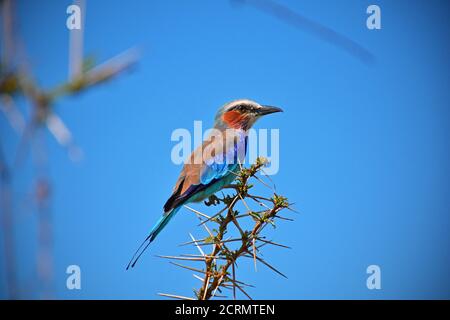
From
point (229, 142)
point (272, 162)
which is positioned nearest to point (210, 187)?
point (229, 142)

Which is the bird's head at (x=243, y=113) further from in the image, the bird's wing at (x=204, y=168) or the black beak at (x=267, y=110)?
the bird's wing at (x=204, y=168)

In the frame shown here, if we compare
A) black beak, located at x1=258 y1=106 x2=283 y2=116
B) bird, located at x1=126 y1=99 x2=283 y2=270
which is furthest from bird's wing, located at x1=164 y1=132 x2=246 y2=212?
black beak, located at x1=258 y1=106 x2=283 y2=116

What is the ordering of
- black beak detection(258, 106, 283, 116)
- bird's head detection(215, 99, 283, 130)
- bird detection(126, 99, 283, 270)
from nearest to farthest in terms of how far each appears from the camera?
bird detection(126, 99, 283, 270)
black beak detection(258, 106, 283, 116)
bird's head detection(215, 99, 283, 130)

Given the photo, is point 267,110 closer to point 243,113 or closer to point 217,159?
point 243,113

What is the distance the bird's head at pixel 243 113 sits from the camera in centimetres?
798

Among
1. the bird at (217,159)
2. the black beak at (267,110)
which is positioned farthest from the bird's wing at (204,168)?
the black beak at (267,110)

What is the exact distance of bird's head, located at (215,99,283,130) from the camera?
798cm

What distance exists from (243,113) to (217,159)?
1.47 m

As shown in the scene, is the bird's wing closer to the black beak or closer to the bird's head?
the bird's head

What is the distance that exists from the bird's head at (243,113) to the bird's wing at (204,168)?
51cm

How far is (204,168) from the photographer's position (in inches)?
259

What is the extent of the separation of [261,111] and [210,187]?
6.85 feet
